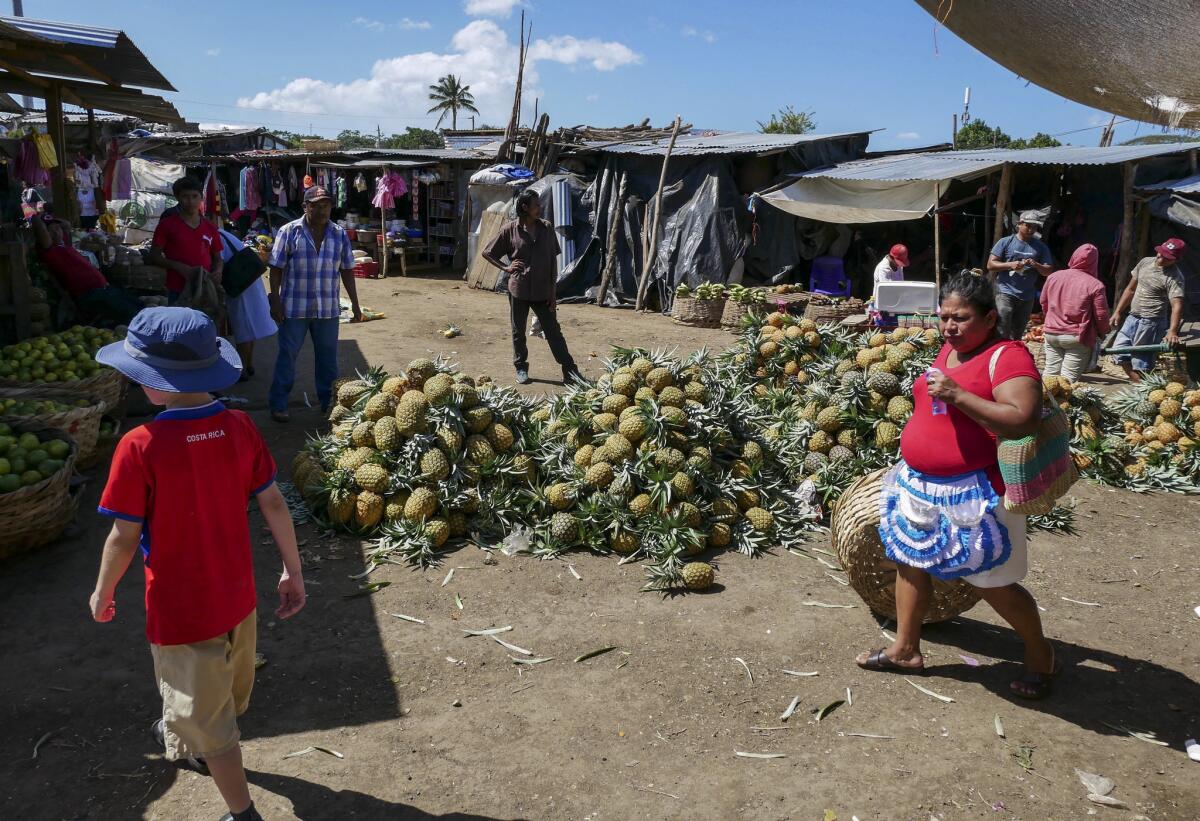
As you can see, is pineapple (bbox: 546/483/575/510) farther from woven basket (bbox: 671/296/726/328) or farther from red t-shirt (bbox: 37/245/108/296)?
woven basket (bbox: 671/296/726/328)

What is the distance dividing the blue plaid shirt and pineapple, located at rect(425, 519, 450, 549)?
2.75 m


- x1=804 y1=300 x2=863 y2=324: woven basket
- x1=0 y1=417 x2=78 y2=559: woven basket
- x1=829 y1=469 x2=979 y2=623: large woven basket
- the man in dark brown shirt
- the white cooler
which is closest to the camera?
x1=829 y1=469 x2=979 y2=623: large woven basket

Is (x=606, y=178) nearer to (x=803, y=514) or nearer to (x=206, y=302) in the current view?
(x=206, y=302)

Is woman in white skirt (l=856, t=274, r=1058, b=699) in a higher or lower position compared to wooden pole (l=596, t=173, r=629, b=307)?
lower

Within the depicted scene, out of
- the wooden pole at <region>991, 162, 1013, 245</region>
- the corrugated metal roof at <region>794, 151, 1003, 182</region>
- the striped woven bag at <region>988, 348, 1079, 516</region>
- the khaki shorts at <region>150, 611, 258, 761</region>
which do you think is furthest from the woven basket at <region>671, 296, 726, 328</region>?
the khaki shorts at <region>150, 611, 258, 761</region>

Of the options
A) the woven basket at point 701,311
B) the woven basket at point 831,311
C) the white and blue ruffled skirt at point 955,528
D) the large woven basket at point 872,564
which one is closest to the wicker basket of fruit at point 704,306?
the woven basket at point 701,311

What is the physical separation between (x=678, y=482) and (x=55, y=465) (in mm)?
3642

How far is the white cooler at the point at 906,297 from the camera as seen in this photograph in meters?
12.3

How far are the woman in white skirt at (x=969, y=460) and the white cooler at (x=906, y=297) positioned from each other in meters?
9.05

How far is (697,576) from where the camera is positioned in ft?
16.3

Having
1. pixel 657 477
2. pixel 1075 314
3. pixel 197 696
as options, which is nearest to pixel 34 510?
pixel 197 696

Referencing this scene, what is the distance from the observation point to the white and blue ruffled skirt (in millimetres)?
3527

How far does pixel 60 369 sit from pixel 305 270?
6.43 feet

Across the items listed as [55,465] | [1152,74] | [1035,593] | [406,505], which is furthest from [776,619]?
[55,465]
